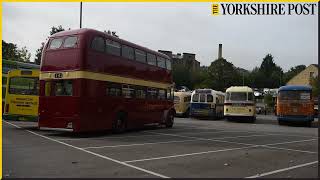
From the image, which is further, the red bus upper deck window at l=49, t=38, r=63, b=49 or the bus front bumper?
the bus front bumper

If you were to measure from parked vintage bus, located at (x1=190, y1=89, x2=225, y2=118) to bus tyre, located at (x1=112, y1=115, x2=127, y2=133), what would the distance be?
1957 cm

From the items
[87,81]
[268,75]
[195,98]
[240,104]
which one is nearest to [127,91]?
[87,81]

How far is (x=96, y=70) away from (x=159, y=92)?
291 inches

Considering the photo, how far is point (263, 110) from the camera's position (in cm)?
7175

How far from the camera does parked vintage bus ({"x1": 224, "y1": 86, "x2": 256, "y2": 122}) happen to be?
3775 centimetres

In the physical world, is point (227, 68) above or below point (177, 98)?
above

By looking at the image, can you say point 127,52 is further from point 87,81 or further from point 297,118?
point 297,118

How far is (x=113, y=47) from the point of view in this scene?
21047 millimetres

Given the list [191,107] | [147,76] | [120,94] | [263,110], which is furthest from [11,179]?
[263,110]

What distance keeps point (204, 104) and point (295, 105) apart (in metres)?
9.05

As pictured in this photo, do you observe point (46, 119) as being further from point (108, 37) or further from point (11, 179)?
point (11, 179)

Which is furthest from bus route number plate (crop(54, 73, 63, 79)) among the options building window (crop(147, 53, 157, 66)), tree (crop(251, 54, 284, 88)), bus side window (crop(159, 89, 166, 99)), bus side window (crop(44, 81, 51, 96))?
tree (crop(251, 54, 284, 88))

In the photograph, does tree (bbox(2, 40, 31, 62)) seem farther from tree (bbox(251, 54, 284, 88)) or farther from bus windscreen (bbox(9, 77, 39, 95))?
tree (bbox(251, 54, 284, 88))

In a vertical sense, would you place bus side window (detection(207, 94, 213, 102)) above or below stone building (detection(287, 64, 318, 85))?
below
